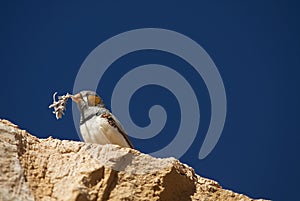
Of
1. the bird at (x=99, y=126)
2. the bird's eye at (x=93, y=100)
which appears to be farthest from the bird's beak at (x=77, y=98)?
the bird's eye at (x=93, y=100)

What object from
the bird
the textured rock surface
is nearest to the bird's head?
the bird

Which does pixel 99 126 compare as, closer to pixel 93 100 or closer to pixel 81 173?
pixel 93 100

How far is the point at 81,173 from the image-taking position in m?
7.64

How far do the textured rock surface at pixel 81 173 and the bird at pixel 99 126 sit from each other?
1.29 meters

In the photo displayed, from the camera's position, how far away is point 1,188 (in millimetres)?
→ 7031

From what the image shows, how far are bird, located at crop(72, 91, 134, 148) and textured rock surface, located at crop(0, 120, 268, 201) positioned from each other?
1.29 m

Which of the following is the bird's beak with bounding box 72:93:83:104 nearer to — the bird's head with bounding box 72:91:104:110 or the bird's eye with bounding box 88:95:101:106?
the bird's head with bounding box 72:91:104:110

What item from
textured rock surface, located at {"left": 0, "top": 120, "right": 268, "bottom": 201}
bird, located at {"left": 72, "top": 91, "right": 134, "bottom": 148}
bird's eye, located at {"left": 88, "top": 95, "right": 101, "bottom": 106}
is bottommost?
textured rock surface, located at {"left": 0, "top": 120, "right": 268, "bottom": 201}

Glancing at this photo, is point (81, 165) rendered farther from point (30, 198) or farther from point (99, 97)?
point (99, 97)

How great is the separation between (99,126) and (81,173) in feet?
7.00

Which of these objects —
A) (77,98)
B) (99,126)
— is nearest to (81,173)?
(99,126)

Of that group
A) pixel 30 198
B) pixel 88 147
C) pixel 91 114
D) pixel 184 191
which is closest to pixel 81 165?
pixel 88 147

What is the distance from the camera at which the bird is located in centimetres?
966

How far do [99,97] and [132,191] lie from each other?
3.19 metres
